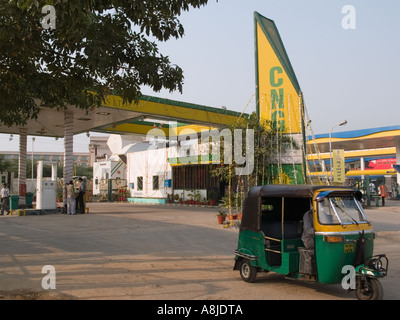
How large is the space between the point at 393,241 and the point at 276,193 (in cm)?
786

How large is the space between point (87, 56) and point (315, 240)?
528 cm

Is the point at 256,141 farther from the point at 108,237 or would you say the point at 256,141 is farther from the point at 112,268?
the point at 112,268

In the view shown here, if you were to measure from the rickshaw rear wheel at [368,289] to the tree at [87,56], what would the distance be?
209 inches

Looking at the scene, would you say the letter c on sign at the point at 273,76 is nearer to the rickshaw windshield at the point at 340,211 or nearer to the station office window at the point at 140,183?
the rickshaw windshield at the point at 340,211

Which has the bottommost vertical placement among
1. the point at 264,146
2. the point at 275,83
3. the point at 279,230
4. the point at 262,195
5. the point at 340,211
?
the point at 279,230

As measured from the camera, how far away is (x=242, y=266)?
7.40 m

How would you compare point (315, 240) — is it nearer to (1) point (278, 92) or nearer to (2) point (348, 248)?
(2) point (348, 248)

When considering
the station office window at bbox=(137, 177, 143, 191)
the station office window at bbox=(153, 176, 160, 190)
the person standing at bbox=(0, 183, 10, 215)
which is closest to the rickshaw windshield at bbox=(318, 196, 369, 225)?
the person standing at bbox=(0, 183, 10, 215)

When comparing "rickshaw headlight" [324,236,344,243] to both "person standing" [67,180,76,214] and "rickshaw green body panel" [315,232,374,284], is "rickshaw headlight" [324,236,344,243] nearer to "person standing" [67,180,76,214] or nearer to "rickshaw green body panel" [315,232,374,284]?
"rickshaw green body panel" [315,232,374,284]

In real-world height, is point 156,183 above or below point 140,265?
above

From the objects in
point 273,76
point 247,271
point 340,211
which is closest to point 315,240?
point 340,211

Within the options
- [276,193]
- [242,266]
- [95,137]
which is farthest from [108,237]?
[95,137]

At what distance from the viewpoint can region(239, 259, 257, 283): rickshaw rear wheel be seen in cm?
708

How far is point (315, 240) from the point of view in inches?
237
